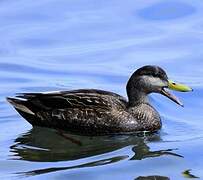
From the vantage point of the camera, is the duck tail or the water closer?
the water

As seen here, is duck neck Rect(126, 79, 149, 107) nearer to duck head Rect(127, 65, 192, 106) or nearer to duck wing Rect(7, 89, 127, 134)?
duck head Rect(127, 65, 192, 106)

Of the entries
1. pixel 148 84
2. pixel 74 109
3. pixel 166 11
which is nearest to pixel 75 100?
pixel 74 109

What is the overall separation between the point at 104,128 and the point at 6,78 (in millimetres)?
2878

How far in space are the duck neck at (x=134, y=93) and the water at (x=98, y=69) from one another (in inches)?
19.1

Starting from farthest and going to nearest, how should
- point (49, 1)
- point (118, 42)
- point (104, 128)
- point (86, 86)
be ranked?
1. point (49, 1)
2. point (118, 42)
3. point (86, 86)
4. point (104, 128)

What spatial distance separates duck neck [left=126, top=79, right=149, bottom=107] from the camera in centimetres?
Answer: 1298

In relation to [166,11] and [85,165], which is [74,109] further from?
[166,11]

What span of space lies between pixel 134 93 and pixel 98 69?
9.09ft

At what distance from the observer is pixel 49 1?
783 inches

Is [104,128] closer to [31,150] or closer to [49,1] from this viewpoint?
[31,150]

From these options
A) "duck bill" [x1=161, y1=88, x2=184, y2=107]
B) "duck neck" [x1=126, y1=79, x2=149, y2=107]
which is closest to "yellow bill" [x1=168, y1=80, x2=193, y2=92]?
"duck bill" [x1=161, y1=88, x2=184, y2=107]

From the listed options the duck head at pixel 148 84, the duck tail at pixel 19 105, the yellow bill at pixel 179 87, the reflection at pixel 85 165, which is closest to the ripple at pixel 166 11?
the duck head at pixel 148 84

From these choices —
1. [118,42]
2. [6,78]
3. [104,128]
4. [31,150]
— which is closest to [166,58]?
[118,42]

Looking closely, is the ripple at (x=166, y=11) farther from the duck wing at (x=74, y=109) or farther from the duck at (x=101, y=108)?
the duck wing at (x=74, y=109)
